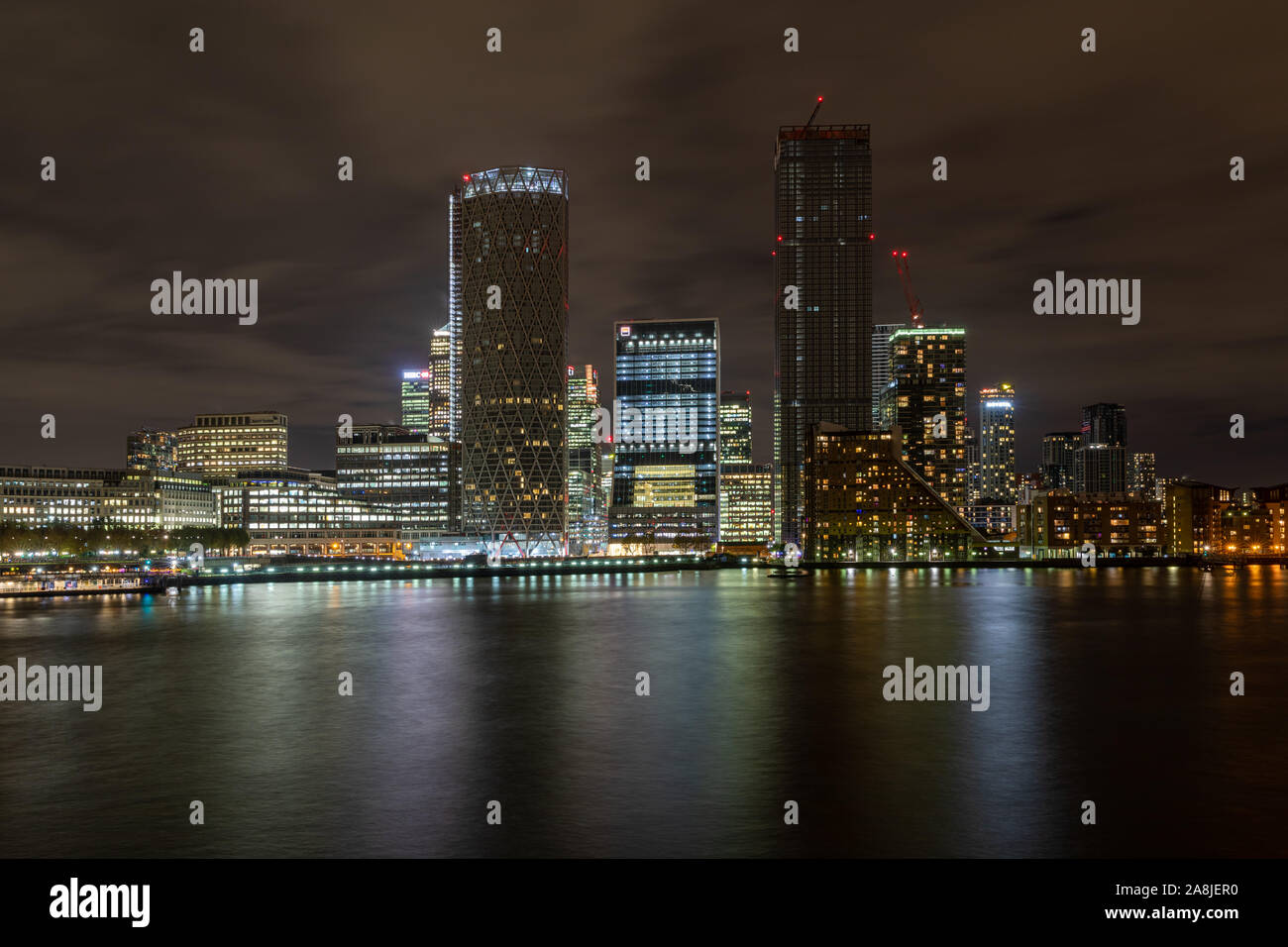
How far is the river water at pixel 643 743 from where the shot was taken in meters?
26.0

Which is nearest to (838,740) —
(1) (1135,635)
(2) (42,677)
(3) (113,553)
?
(2) (42,677)

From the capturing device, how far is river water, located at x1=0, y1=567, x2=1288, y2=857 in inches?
1022

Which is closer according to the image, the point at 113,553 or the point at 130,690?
the point at 130,690

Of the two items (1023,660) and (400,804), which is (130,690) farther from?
(1023,660)

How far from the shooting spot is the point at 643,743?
3606cm

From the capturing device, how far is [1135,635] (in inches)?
2857
